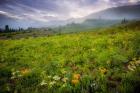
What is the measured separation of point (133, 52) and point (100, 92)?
636 cm

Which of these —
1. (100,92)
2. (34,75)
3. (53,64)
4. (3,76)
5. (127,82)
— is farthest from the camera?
(53,64)

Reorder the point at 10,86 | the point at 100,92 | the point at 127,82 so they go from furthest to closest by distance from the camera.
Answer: the point at 10,86 < the point at 127,82 < the point at 100,92

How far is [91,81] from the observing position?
303 inches

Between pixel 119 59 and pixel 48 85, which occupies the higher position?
pixel 119 59

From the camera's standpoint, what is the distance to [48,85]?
7945 mm

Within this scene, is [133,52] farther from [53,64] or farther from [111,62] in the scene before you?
[53,64]

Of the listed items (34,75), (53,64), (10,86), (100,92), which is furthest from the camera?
(53,64)

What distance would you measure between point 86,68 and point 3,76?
5282mm

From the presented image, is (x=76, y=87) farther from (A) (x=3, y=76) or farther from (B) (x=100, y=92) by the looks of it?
(A) (x=3, y=76)

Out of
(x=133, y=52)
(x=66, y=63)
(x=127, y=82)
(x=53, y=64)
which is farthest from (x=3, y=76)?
(x=133, y=52)

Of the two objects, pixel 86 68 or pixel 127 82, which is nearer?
pixel 127 82

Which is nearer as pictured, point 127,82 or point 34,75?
point 127,82

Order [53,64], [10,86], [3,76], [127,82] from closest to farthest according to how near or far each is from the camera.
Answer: [127,82] → [10,86] → [3,76] → [53,64]

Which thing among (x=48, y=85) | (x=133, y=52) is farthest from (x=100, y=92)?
(x=133, y=52)
